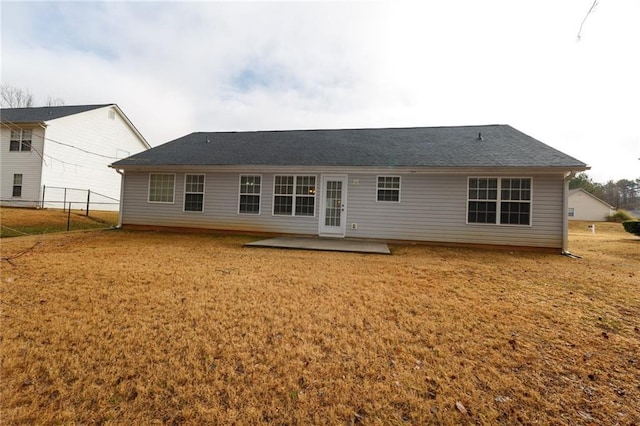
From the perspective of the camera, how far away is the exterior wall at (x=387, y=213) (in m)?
8.80

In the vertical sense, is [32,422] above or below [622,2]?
below

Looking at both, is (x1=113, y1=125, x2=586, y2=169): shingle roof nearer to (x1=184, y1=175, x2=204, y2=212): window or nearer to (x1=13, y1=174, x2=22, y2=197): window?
(x1=184, y1=175, x2=204, y2=212): window

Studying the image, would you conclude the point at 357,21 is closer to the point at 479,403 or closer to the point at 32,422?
the point at 479,403

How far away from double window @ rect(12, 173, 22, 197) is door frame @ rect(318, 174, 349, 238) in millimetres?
19472

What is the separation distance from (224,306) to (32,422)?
6.61 feet

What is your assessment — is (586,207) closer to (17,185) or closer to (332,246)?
(332,246)

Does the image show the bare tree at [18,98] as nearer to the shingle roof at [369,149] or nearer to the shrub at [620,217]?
the shingle roof at [369,149]

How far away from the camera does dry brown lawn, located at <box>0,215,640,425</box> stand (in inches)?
75.4

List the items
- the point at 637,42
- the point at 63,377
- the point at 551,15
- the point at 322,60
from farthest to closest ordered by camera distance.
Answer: the point at 322,60 → the point at 551,15 → the point at 637,42 → the point at 63,377

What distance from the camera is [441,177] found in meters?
9.49

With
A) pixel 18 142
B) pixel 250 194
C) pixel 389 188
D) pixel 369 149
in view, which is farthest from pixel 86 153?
pixel 389 188

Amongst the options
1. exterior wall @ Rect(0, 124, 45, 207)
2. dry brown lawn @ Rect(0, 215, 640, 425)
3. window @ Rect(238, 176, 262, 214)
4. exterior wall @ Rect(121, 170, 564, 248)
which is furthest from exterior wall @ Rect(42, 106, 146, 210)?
dry brown lawn @ Rect(0, 215, 640, 425)

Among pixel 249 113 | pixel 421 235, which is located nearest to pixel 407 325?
pixel 421 235

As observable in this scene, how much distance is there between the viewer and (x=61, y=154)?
17375 millimetres
